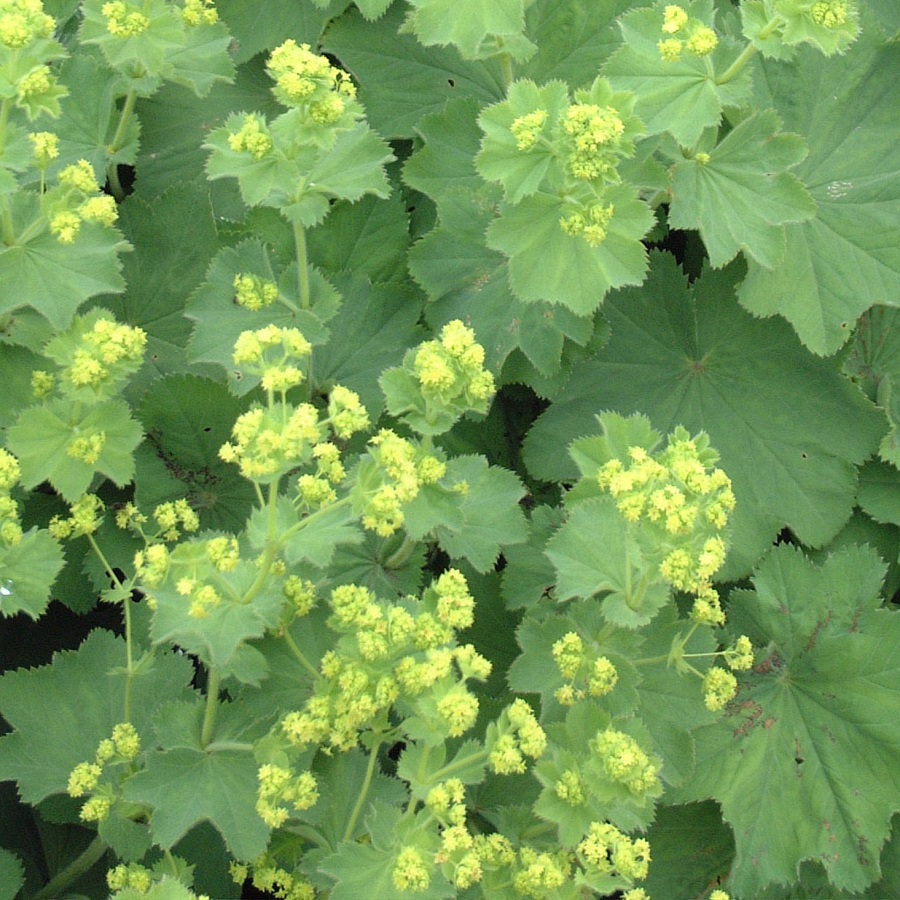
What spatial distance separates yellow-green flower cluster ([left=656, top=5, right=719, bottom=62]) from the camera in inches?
94.2

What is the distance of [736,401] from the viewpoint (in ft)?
9.97

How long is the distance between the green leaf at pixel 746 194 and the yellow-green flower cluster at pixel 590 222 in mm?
280

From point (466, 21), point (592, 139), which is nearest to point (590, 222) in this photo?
point (592, 139)

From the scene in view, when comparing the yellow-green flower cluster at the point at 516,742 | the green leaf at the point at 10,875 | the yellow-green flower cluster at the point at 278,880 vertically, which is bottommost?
the green leaf at the point at 10,875

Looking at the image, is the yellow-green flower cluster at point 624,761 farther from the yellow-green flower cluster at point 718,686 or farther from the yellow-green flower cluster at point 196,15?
the yellow-green flower cluster at point 196,15

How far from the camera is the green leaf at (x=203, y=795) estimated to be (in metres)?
2.20

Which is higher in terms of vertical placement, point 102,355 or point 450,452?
point 102,355

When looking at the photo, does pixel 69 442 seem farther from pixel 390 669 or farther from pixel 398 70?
pixel 398 70

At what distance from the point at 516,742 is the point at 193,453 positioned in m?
1.32

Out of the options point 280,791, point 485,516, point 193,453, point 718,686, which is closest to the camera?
point 280,791

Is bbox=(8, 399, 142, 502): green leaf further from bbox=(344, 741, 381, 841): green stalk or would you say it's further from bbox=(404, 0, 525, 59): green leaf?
bbox=(404, 0, 525, 59): green leaf

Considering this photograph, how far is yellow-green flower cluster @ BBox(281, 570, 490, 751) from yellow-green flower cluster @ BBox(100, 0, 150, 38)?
1.49m

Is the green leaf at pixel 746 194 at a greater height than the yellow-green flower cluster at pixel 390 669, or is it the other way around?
the green leaf at pixel 746 194

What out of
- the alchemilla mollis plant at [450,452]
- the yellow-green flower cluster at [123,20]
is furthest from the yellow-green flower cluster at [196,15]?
the yellow-green flower cluster at [123,20]
